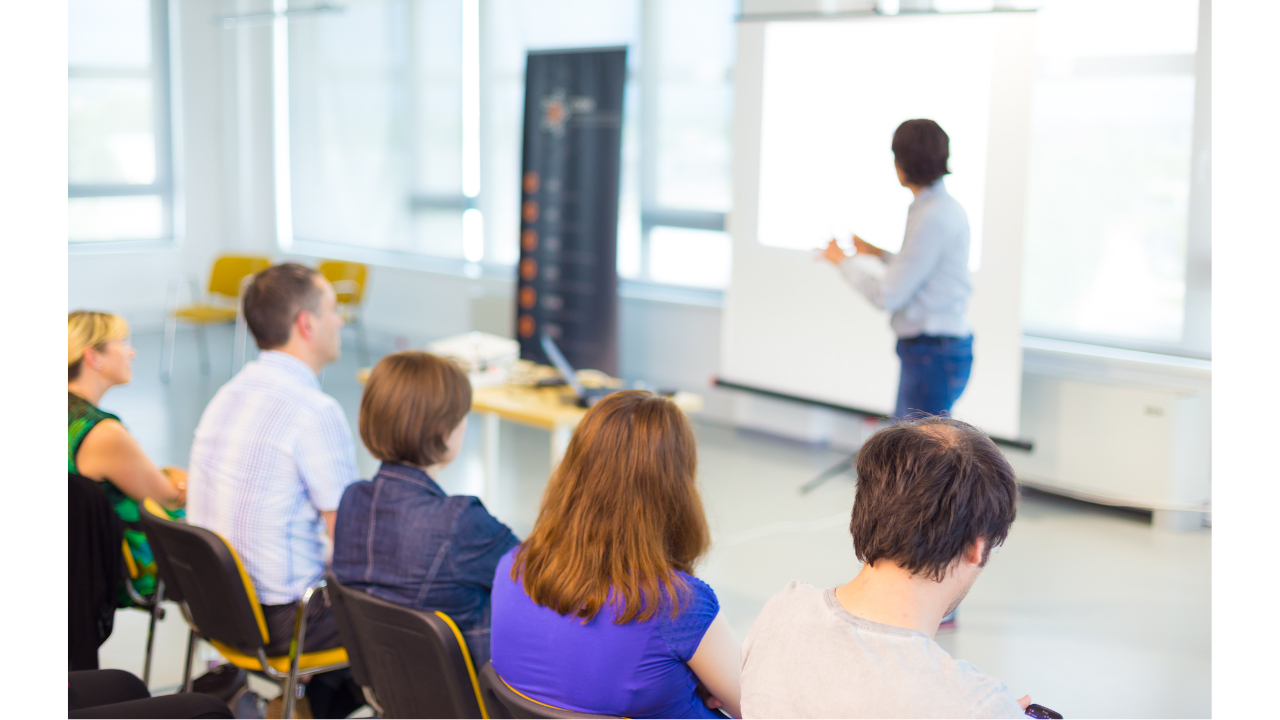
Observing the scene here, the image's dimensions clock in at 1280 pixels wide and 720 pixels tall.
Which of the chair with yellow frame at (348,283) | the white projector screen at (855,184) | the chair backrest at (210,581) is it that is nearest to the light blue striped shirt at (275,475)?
the chair backrest at (210,581)

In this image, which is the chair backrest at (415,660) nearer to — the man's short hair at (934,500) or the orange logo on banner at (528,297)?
the man's short hair at (934,500)

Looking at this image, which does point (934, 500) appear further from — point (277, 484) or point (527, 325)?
point (527, 325)

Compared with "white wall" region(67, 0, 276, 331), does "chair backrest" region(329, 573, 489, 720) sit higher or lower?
lower

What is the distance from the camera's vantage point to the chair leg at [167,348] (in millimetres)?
7250

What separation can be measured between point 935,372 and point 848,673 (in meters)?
2.29

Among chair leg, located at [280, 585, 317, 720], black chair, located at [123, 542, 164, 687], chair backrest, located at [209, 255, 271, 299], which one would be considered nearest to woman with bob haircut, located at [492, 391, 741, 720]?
chair leg, located at [280, 585, 317, 720]

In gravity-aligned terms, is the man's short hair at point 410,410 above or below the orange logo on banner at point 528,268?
below

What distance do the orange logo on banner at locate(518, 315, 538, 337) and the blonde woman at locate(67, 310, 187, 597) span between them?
3959 mm

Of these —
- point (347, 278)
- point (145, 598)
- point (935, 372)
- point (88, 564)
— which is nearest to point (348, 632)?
point (88, 564)

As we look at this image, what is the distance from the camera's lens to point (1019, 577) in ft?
12.5

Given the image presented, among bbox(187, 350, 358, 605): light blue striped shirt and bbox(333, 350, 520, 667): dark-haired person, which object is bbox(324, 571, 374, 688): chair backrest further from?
bbox(187, 350, 358, 605): light blue striped shirt

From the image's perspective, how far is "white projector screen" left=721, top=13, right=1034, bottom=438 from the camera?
441cm

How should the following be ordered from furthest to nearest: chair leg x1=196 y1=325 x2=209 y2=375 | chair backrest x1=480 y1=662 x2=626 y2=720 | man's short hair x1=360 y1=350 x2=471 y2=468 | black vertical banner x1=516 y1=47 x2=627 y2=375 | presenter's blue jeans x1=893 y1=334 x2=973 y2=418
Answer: chair leg x1=196 y1=325 x2=209 y2=375 < black vertical banner x1=516 y1=47 x2=627 y2=375 < presenter's blue jeans x1=893 y1=334 x2=973 y2=418 < man's short hair x1=360 y1=350 x2=471 y2=468 < chair backrest x1=480 y1=662 x2=626 y2=720

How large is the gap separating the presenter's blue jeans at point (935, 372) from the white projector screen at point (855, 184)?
4.13 feet
